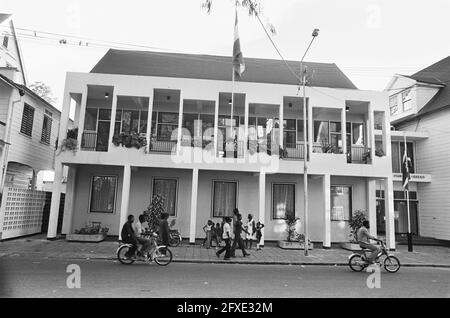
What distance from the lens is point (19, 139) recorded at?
17000 millimetres

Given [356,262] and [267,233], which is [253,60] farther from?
[356,262]

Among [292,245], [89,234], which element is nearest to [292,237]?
[292,245]

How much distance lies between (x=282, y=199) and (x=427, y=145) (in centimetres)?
1047

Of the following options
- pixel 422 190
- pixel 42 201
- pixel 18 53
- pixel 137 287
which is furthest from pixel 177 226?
pixel 18 53

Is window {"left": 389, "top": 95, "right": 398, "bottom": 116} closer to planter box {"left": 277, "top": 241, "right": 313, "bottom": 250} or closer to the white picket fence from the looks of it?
planter box {"left": 277, "top": 241, "right": 313, "bottom": 250}

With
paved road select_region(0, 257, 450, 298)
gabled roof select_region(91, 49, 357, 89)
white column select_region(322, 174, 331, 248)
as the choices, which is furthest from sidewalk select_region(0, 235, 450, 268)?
gabled roof select_region(91, 49, 357, 89)

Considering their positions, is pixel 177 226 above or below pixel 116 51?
below

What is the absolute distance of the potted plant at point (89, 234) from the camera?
15312mm

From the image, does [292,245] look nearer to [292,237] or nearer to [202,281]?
[292,237]

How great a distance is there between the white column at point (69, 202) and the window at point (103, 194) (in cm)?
95

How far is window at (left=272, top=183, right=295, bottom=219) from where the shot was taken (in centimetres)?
1802

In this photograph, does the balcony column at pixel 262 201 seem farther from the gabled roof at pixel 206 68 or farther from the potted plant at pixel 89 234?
the potted plant at pixel 89 234

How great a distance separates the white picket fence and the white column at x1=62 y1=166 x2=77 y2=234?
1.67 metres
